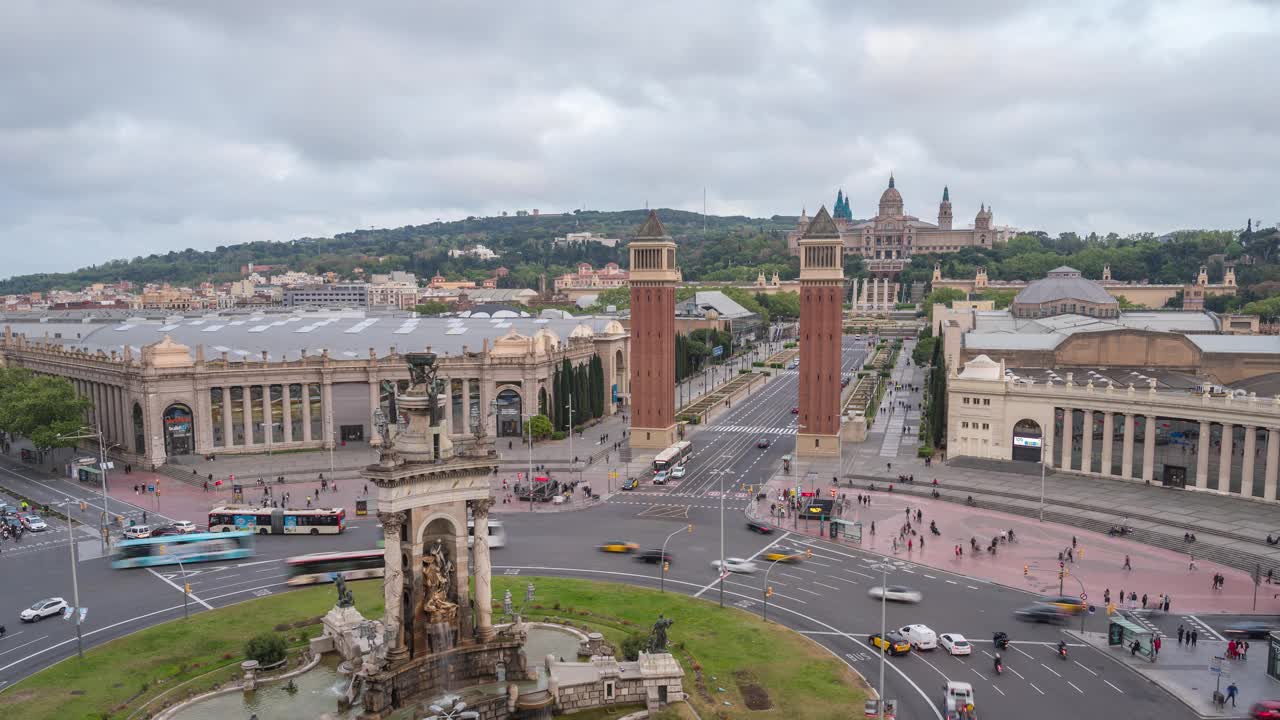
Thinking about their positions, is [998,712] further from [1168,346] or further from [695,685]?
[1168,346]

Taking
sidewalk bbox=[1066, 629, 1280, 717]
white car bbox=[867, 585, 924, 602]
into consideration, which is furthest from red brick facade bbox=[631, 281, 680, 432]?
sidewalk bbox=[1066, 629, 1280, 717]

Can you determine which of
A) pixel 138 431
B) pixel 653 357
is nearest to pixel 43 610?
pixel 138 431

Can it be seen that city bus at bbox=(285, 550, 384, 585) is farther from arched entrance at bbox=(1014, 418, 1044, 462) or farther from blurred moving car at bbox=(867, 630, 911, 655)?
arched entrance at bbox=(1014, 418, 1044, 462)

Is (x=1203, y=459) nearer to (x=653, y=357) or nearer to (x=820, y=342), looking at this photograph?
(x=820, y=342)

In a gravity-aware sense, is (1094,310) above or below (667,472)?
above

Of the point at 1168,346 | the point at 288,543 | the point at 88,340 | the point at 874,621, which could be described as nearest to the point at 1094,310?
the point at 1168,346

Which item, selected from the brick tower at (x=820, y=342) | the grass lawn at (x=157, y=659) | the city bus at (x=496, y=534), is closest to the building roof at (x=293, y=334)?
the brick tower at (x=820, y=342)

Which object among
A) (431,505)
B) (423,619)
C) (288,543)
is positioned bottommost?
(288,543)

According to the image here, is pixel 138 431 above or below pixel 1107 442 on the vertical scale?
below

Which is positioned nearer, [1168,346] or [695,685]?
[695,685]
